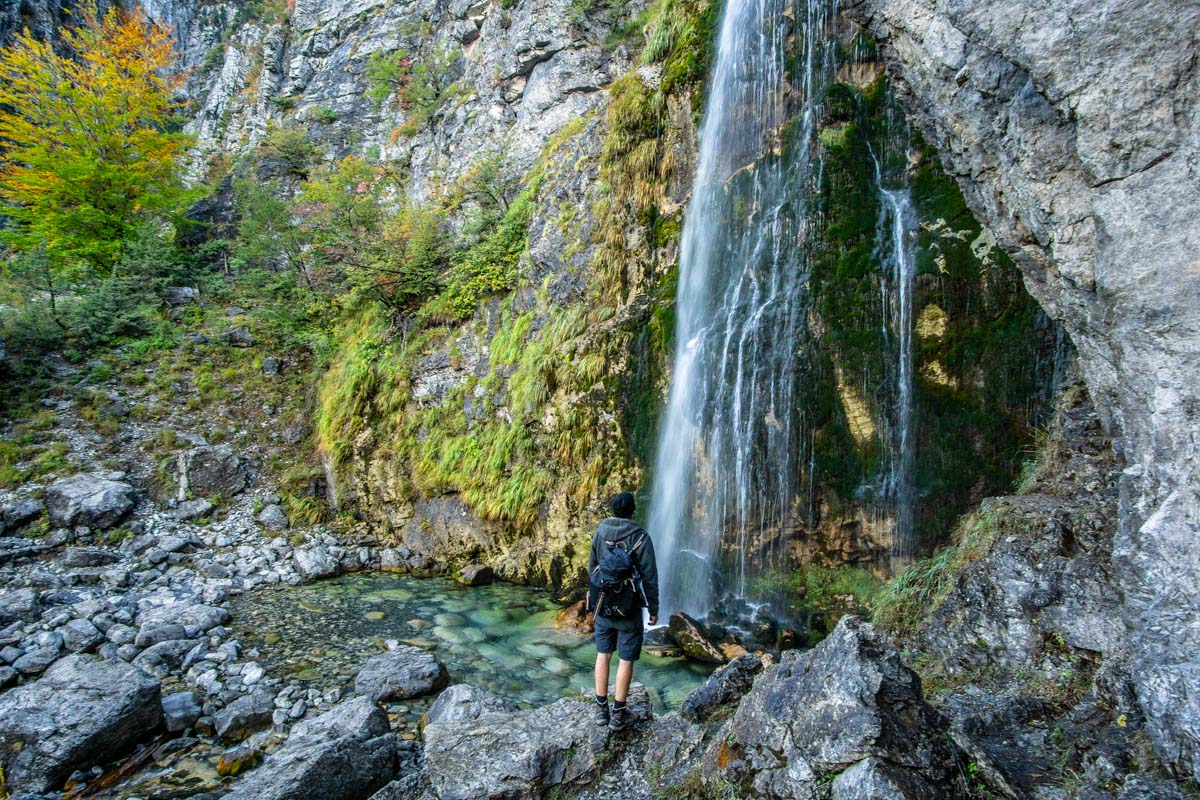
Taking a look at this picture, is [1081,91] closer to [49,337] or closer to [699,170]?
[699,170]

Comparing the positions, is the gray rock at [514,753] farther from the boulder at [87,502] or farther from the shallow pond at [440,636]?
the boulder at [87,502]

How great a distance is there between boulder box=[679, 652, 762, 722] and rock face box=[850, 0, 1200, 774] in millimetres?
2038

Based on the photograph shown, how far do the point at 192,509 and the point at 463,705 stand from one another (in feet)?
26.6

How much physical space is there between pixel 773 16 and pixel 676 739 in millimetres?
9072

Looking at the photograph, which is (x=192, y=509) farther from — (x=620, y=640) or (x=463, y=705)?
(x=620, y=640)

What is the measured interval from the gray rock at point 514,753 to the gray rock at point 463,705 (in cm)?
105

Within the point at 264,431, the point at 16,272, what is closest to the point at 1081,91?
the point at 264,431

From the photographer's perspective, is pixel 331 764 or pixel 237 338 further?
pixel 237 338

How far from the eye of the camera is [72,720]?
4.37m

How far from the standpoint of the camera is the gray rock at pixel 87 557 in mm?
8180

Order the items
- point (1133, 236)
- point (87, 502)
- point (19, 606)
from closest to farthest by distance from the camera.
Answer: point (1133, 236), point (19, 606), point (87, 502)

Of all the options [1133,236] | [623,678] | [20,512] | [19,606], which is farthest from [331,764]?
[20,512]

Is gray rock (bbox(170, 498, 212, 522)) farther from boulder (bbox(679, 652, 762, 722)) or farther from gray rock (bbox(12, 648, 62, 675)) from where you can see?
boulder (bbox(679, 652, 762, 722))

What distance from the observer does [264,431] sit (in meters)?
12.2
